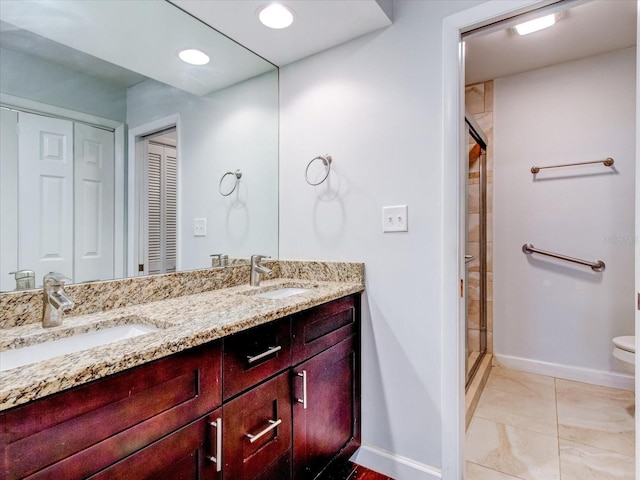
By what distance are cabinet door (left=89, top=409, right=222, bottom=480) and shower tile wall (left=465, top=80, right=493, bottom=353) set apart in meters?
2.05

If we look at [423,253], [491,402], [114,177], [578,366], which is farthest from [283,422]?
[578,366]

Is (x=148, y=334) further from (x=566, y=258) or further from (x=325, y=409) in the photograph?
(x=566, y=258)

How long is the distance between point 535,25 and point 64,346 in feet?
8.71

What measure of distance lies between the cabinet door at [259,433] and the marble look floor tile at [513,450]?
1.06 m

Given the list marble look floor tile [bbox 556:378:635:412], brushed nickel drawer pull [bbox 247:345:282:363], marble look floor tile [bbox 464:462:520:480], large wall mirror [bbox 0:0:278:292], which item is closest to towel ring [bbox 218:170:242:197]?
large wall mirror [bbox 0:0:278:292]

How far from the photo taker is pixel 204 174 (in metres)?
1.70

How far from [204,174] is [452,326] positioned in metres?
1.34

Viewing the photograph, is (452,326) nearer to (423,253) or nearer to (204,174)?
(423,253)

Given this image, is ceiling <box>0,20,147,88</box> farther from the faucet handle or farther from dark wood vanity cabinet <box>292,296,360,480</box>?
dark wood vanity cabinet <box>292,296,360,480</box>

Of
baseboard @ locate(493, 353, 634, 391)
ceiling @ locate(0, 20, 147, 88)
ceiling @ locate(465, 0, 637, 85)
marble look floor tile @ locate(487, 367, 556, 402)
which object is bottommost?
marble look floor tile @ locate(487, 367, 556, 402)

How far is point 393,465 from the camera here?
1562mm

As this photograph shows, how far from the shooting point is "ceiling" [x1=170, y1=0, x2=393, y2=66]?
145 centimetres

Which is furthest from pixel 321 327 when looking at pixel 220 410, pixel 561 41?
pixel 561 41

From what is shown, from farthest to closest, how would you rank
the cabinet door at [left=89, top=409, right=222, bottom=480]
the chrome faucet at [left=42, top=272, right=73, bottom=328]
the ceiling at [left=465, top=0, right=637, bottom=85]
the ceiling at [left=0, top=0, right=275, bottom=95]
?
the ceiling at [left=465, top=0, right=637, bottom=85]
the ceiling at [left=0, top=0, right=275, bottom=95]
the chrome faucet at [left=42, top=272, right=73, bottom=328]
the cabinet door at [left=89, top=409, right=222, bottom=480]
